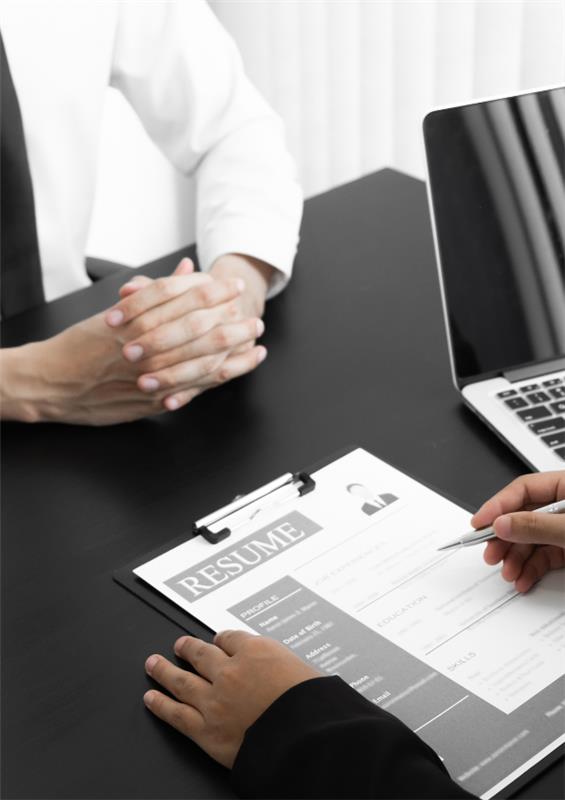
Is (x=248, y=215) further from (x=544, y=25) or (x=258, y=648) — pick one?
(x=544, y=25)

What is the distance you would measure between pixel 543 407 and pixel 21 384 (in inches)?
22.9

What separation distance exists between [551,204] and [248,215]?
46cm

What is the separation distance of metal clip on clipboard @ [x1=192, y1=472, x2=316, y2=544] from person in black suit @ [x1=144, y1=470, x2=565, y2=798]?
148 millimetres

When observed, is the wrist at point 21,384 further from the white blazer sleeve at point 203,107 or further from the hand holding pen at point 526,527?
the hand holding pen at point 526,527

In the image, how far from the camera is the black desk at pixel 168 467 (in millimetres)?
808

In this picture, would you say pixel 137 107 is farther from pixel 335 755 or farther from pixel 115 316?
pixel 335 755

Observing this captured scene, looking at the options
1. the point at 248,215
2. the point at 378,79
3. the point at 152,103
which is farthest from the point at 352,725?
the point at 378,79

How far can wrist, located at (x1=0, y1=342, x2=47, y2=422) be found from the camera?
1.19 meters

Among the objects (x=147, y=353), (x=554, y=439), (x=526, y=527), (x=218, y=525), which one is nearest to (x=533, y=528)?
(x=526, y=527)

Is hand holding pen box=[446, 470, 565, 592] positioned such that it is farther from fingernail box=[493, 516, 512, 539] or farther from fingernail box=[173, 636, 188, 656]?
fingernail box=[173, 636, 188, 656]

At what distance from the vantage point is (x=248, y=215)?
1.46m

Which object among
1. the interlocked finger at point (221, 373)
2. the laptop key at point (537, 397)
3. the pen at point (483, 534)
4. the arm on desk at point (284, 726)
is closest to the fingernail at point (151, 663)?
the arm on desk at point (284, 726)

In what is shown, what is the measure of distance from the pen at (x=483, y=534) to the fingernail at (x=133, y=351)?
1.42ft

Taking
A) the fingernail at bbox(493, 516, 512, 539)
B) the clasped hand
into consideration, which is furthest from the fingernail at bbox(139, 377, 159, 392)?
the fingernail at bbox(493, 516, 512, 539)
